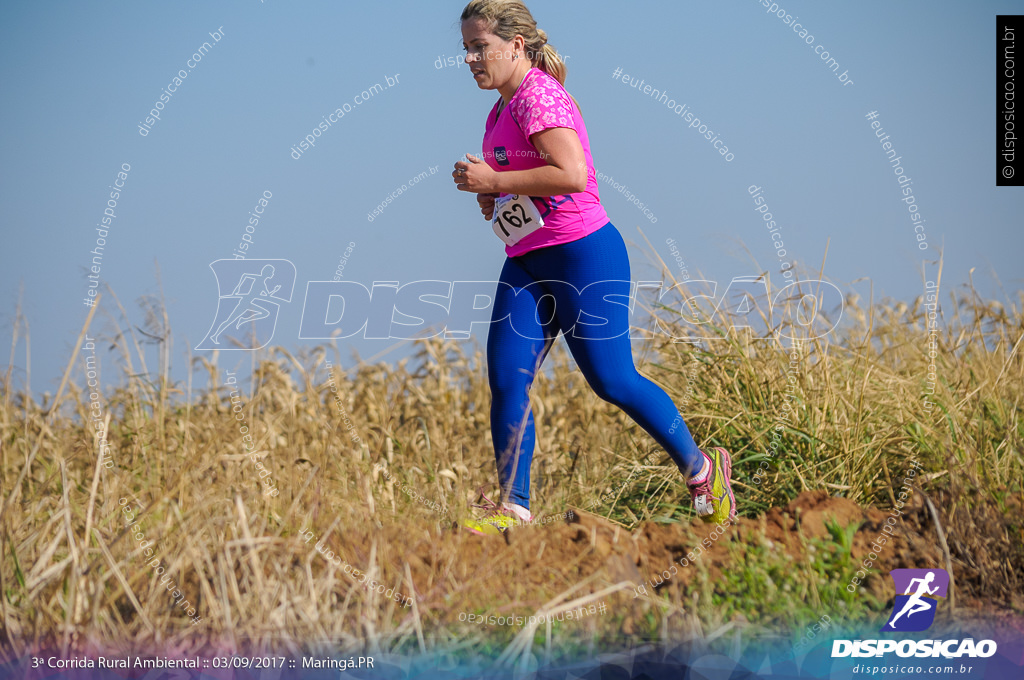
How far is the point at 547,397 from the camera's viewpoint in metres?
5.38

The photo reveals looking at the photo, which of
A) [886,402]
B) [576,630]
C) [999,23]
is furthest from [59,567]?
[999,23]

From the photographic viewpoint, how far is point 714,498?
348 cm

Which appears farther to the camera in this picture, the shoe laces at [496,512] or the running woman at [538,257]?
the shoe laces at [496,512]

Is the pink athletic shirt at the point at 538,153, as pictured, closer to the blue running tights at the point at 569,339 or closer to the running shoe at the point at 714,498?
the blue running tights at the point at 569,339

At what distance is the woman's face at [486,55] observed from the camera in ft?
10.7

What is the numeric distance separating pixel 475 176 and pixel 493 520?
4.10 ft

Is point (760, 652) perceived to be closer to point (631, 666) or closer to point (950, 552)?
point (631, 666)

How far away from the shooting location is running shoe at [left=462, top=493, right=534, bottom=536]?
331cm

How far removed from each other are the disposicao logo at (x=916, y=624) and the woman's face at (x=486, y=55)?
212cm

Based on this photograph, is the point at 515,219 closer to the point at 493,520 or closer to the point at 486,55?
the point at 486,55

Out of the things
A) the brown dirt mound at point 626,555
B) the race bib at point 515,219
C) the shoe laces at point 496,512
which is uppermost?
the race bib at point 515,219

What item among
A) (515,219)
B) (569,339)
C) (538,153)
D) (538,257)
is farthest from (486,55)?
(569,339)

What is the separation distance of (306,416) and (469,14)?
2314 mm

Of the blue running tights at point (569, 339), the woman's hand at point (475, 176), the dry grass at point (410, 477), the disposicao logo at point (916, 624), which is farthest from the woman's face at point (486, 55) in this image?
the disposicao logo at point (916, 624)
